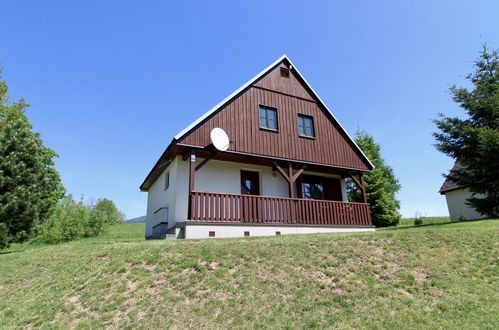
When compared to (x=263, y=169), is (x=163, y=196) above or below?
below

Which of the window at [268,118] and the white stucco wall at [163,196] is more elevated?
the window at [268,118]

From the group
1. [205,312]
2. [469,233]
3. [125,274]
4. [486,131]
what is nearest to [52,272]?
[125,274]

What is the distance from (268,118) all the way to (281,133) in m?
0.90

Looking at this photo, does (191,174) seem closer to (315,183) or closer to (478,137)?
(315,183)

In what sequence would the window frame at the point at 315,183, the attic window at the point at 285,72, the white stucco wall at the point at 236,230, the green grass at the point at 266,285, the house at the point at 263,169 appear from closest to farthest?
1. the green grass at the point at 266,285
2. the white stucco wall at the point at 236,230
3. the house at the point at 263,169
4. the attic window at the point at 285,72
5. the window frame at the point at 315,183

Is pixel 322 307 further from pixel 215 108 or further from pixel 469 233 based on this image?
pixel 215 108

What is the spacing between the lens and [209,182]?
12.7 meters

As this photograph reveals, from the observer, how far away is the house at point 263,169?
37.4 ft

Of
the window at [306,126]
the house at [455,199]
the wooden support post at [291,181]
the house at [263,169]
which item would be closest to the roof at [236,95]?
the house at [263,169]

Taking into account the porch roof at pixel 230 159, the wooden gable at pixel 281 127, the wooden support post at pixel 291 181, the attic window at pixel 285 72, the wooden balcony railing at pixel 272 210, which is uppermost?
the attic window at pixel 285 72

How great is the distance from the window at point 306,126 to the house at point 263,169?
0.17 feet

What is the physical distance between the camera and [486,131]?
13727mm

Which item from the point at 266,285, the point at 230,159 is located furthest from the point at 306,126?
the point at 266,285

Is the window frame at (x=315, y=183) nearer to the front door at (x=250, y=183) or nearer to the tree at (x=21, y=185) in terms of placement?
the front door at (x=250, y=183)
